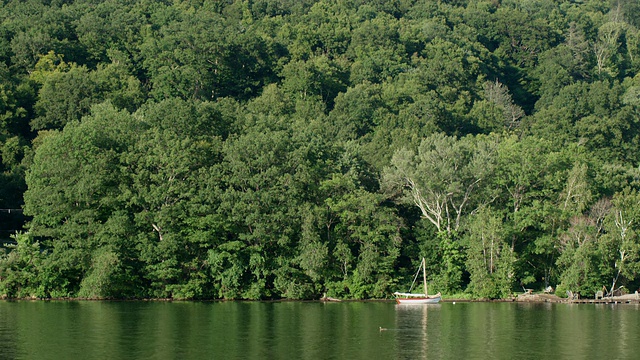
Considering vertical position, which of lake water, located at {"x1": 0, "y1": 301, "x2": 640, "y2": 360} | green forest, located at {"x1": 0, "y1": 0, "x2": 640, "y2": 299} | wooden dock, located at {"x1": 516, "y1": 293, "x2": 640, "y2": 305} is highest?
green forest, located at {"x1": 0, "y1": 0, "x2": 640, "y2": 299}

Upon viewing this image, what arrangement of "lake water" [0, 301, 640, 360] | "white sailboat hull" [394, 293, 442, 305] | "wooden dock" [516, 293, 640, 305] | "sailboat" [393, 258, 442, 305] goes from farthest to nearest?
"wooden dock" [516, 293, 640, 305] < "sailboat" [393, 258, 442, 305] < "white sailboat hull" [394, 293, 442, 305] < "lake water" [0, 301, 640, 360]

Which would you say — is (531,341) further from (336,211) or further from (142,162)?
(142,162)

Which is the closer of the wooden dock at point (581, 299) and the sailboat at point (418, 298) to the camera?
the sailboat at point (418, 298)

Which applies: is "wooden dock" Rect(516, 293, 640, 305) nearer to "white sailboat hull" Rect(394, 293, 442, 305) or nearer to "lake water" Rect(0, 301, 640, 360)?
"lake water" Rect(0, 301, 640, 360)

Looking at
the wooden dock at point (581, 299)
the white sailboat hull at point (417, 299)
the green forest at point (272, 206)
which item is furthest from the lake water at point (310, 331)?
the green forest at point (272, 206)

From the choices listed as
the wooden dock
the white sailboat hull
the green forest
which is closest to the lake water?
the white sailboat hull

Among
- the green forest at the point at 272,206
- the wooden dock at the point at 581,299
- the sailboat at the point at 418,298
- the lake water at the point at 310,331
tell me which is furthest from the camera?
the wooden dock at the point at 581,299

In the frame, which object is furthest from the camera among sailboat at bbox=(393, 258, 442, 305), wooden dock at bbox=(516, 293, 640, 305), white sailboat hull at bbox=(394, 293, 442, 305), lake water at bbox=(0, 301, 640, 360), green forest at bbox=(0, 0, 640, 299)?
wooden dock at bbox=(516, 293, 640, 305)

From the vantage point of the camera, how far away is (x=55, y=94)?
3910 inches

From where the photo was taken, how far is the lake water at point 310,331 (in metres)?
44.0

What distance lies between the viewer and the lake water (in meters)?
44.0

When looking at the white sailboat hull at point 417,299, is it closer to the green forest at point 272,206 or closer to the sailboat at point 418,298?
the sailboat at point 418,298

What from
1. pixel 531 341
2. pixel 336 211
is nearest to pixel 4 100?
pixel 336 211

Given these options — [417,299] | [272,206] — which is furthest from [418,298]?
[272,206]
